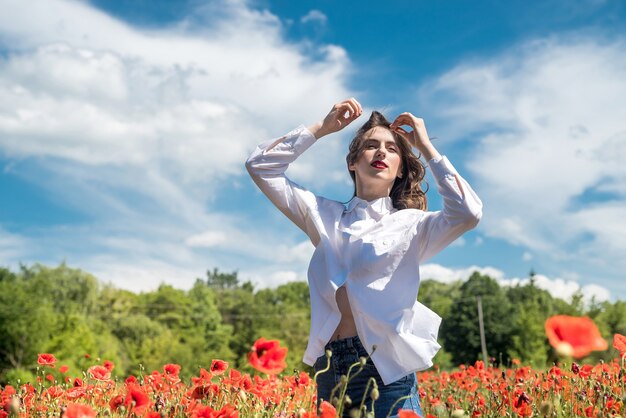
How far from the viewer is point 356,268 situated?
3.55 meters

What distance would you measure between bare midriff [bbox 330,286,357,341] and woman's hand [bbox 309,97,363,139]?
101 cm

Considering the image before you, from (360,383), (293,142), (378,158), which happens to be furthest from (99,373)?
(378,158)

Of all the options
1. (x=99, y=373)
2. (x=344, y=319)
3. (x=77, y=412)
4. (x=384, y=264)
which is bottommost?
(x=77, y=412)

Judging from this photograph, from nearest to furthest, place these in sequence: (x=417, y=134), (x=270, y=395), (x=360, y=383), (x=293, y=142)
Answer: (x=360, y=383), (x=417, y=134), (x=293, y=142), (x=270, y=395)

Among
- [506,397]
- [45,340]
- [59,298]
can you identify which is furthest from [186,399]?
[59,298]

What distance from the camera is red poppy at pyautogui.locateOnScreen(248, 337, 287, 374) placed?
8.85 feet

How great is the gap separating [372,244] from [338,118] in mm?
885

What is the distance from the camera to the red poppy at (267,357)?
8.85 feet

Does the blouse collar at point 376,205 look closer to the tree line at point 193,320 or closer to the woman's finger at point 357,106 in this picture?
the woman's finger at point 357,106

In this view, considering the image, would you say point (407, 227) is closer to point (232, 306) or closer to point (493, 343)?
point (493, 343)

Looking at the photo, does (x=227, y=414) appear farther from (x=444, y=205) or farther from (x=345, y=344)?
(x=444, y=205)

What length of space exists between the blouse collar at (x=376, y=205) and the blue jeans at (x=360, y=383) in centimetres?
80

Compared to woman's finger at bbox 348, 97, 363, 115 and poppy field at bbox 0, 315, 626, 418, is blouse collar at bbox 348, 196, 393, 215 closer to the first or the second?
woman's finger at bbox 348, 97, 363, 115

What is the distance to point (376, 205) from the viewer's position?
3.87 m
